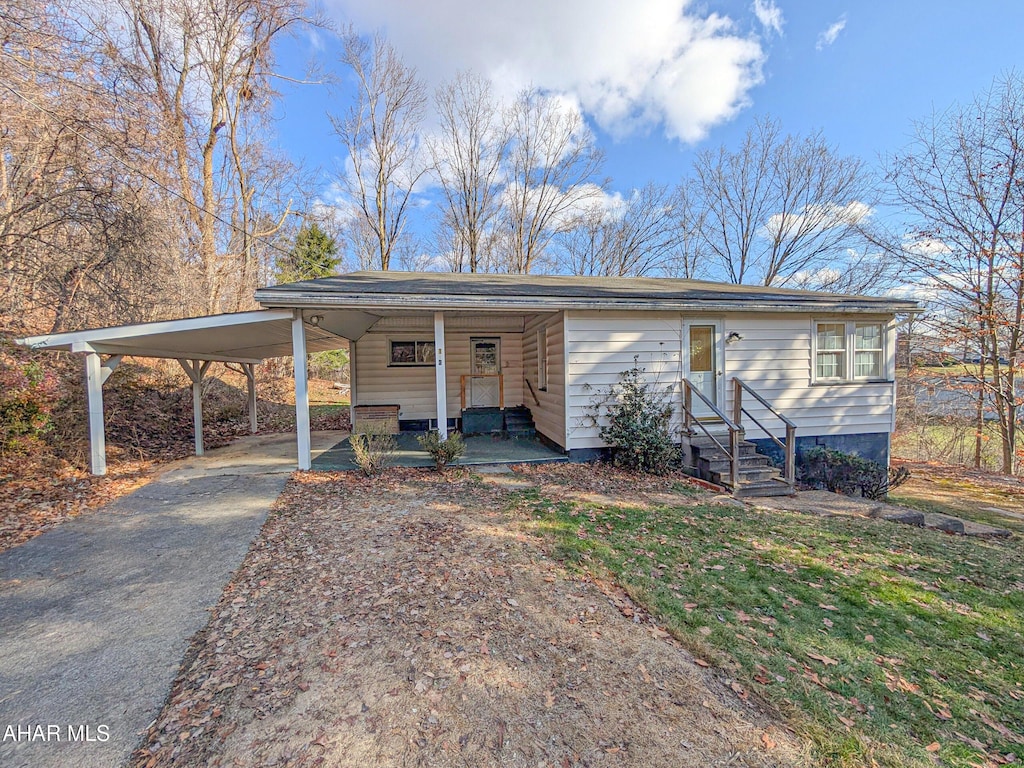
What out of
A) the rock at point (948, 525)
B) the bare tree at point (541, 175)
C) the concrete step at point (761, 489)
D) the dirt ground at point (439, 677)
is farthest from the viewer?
the bare tree at point (541, 175)

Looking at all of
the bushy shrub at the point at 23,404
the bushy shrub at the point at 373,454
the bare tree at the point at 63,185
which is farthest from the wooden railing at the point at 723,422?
the bushy shrub at the point at 23,404

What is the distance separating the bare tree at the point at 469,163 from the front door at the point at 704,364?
15.3 meters

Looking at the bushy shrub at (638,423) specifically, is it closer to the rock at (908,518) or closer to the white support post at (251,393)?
the rock at (908,518)

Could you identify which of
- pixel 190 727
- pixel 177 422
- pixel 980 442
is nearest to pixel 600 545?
pixel 190 727

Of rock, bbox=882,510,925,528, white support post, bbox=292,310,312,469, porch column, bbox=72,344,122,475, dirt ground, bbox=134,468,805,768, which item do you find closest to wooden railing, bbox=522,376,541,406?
white support post, bbox=292,310,312,469

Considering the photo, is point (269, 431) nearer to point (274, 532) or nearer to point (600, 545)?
point (274, 532)

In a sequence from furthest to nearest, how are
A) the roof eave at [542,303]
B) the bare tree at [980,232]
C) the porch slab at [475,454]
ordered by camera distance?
the bare tree at [980,232], the porch slab at [475,454], the roof eave at [542,303]

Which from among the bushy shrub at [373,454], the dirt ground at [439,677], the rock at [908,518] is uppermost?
the bushy shrub at [373,454]

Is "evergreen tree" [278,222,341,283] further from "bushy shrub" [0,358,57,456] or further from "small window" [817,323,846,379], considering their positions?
"small window" [817,323,846,379]

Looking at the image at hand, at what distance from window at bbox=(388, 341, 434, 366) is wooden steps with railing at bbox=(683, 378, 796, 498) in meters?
6.04

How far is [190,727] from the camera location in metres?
1.92

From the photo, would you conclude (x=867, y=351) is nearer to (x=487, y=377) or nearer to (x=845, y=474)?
(x=845, y=474)

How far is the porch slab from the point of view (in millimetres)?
7031

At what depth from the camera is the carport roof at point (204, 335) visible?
586 cm
